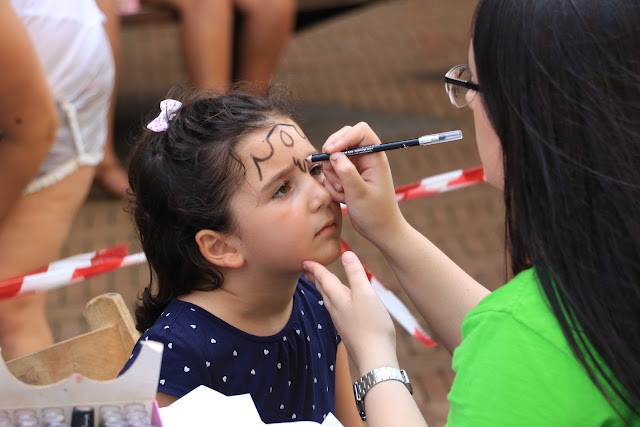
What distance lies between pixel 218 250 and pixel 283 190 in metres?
0.21

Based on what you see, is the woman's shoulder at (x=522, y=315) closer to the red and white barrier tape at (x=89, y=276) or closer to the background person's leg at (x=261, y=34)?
the red and white barrier tape at (x=89, y=276)

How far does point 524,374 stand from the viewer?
1257 millimetres

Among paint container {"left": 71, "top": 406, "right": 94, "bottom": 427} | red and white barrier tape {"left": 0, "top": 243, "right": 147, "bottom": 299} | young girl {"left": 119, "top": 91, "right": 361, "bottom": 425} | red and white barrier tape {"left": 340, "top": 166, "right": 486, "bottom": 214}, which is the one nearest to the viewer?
paint container {"left": 71, "top": 406, "right": 94, "bottom": 427}

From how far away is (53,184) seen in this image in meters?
2.50

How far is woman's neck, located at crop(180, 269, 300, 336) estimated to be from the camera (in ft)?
6.17

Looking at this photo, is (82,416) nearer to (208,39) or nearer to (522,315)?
(522,315)

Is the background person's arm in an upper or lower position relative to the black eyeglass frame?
lower

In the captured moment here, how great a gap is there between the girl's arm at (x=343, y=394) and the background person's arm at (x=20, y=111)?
38.6 inches

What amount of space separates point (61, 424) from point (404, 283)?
0.99 meters

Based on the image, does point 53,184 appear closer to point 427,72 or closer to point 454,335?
point 454,335

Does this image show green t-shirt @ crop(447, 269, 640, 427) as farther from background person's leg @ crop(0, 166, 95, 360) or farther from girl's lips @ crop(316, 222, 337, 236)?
background person's leg @ crop(0, 166, 95, 360)

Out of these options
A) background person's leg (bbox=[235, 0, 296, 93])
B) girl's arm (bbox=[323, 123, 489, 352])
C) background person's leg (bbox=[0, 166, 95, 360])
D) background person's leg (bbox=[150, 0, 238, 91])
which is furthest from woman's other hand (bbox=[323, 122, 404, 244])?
background person's leg (bbox=[235, 0, 296, 93])

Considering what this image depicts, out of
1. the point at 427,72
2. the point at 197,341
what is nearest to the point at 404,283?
the point at 197,341

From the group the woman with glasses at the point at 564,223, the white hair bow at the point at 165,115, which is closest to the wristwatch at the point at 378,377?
the woman with glasses at the point at 564,223
